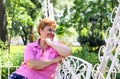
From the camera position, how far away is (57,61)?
120 inches

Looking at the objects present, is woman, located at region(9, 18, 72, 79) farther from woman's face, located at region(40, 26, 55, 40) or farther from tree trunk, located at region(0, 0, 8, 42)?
tree trunk, located at region(0, 0, 8, 42)

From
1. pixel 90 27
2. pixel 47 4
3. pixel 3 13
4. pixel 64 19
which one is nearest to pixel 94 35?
pixel 90 27

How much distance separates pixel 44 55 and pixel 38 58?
0.06 m

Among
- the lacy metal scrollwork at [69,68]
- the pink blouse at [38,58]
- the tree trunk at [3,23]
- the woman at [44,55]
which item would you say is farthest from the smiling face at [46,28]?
the tree trunk at [3,23]

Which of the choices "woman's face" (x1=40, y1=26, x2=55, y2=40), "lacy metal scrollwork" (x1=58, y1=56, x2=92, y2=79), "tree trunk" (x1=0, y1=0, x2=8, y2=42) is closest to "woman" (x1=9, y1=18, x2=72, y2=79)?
"woman's face" (x1=40, y1=26, x2=55, y2=40)

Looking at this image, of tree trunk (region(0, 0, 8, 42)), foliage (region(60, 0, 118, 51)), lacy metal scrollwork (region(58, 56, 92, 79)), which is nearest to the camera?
lacy metal scrollwork (region(58, 56, 92, 79))

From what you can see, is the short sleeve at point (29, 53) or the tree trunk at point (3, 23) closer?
the short sleeve at point (29, 53)

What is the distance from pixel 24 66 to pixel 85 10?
1611cm

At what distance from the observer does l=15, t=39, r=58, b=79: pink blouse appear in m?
3.07

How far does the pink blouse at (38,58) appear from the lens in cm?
307

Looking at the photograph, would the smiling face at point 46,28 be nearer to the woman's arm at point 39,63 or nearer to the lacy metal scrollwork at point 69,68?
the woman's arm at point 39,63

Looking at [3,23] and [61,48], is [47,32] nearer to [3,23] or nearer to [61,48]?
[61,48]

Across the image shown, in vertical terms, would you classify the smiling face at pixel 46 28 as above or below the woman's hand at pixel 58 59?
above

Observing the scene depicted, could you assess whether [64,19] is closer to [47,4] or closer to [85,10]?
[85,10]
